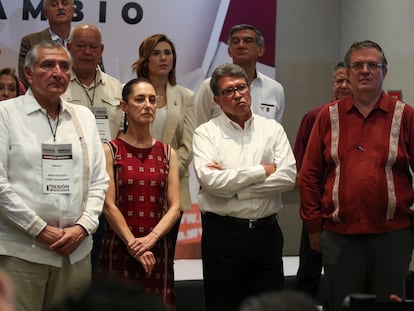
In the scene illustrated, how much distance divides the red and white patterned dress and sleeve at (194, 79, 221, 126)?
847mm

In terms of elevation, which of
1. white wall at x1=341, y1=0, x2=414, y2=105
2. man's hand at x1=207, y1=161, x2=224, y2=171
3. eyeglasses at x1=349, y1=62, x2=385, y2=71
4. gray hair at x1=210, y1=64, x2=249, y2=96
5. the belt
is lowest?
the belt

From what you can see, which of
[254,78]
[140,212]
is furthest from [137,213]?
[254,78]

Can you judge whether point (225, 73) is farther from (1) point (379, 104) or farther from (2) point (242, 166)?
(1) point (379, 104)

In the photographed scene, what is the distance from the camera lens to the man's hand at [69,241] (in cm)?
295

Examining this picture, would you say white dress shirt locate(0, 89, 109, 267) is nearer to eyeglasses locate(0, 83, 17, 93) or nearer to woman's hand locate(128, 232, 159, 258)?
woman's hand locate(128, 232, 159, 258)

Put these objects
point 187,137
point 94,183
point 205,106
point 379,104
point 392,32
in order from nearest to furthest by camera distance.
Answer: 1. point 94,183
2. point 379,104
3. point 187,137
4. point 205,106
5. point 392,32

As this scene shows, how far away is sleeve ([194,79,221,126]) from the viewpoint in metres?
4.21

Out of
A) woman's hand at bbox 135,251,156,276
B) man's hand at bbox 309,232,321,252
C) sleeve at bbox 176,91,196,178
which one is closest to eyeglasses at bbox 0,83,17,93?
sleeve at bbox 176,91,196,178

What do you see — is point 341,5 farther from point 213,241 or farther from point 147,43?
point 213,241

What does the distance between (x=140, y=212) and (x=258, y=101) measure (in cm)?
130

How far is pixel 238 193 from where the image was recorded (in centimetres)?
347

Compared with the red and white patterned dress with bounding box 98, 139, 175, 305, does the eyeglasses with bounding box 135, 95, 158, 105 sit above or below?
above

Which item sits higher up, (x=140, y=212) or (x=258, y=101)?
(x=258, y=101)

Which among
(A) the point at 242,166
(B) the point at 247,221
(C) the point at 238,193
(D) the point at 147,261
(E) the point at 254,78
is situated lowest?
(D) the point at 147,261
